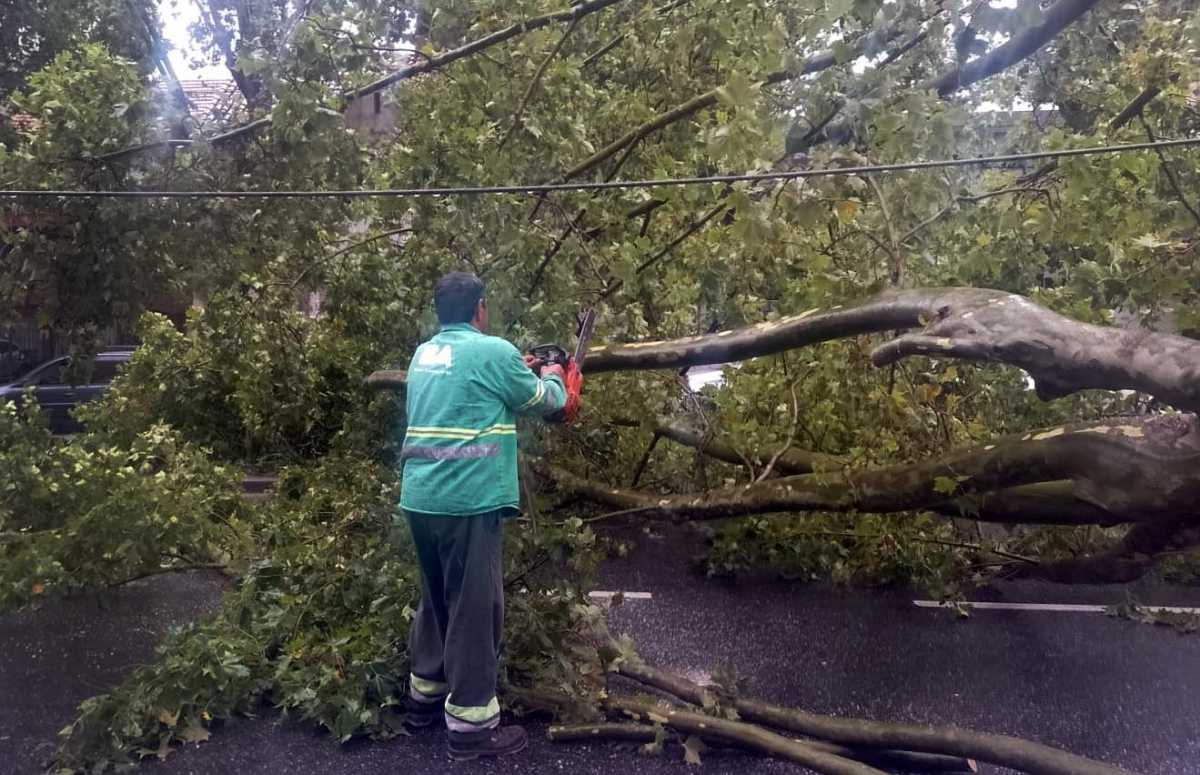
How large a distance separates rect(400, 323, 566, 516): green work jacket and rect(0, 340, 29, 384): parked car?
9814mm

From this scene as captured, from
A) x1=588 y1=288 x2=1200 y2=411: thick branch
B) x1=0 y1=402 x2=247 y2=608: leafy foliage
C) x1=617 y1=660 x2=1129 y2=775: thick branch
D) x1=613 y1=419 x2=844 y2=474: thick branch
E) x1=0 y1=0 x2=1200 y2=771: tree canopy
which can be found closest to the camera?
x1=617 y1=660 x2=1129 y2=775: thick branch

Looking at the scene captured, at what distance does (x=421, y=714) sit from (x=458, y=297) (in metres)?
1.65

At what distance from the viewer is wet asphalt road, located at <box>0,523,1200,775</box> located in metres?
3.85

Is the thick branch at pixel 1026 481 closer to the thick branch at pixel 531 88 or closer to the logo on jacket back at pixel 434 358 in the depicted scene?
the thick branch at pixel 531 88

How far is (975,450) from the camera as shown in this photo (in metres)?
4.80

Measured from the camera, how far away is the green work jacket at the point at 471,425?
3600 millimetres

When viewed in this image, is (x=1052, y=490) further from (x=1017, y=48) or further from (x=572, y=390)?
(x=572, y=390)

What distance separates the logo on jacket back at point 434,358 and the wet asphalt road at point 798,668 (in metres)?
1.47

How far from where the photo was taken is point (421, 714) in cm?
398

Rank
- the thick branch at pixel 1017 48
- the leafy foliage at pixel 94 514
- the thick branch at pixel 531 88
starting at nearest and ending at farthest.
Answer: the thick branch at pixel 1017 48, the leafy foliage at pixel 94 514, the thick branch at pixel 531 88

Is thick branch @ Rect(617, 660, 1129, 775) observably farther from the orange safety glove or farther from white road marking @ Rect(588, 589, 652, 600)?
white road marking @ Rect(588, 589, 652, 600)

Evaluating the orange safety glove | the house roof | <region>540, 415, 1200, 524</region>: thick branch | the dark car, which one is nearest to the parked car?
the dark car

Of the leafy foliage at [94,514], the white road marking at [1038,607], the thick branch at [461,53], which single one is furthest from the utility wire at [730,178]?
the white road marking at [1038,607]

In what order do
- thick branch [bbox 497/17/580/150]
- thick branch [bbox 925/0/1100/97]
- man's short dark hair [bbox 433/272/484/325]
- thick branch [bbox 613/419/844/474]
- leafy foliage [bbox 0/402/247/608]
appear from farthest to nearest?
1. thick branch [bbox 613/419/844/474]
2. thick branch [bbox 497/17/580/150]
3. leafy foliage [bbox 0/402/247/608]
4. thick branch [bbox 925/0/1100/97]
5. man's short dark hair [bbox 433/272/484/325]
